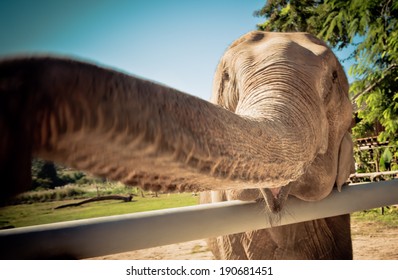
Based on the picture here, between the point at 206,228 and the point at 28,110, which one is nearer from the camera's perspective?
the point at 28,110

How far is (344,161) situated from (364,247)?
→ 1.57m

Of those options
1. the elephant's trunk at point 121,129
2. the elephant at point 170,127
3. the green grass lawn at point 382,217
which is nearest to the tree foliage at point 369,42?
the green grass lawn at point 382,217

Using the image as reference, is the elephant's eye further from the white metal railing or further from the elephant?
the white metal railing

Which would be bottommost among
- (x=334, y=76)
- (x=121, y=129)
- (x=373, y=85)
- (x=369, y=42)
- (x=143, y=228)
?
(x=143, y=228)

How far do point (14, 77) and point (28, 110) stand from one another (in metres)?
0.02

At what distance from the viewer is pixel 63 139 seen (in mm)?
226

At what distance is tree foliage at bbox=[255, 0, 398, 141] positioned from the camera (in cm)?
229

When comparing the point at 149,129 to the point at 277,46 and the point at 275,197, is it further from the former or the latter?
the point at 277,46

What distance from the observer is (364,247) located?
2184mm

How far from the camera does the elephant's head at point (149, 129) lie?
209mm

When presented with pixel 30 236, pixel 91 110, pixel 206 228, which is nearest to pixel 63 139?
pixel 91 110

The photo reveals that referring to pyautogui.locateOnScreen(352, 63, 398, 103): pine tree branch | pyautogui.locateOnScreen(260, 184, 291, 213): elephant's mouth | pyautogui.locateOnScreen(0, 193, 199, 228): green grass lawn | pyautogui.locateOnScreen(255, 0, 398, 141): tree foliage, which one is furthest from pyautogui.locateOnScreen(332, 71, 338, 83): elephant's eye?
pyautogui.locateOnScreen(352, 63, 398, 103): pine tree branch

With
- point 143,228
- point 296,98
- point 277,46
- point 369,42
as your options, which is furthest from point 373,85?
point 143,228
